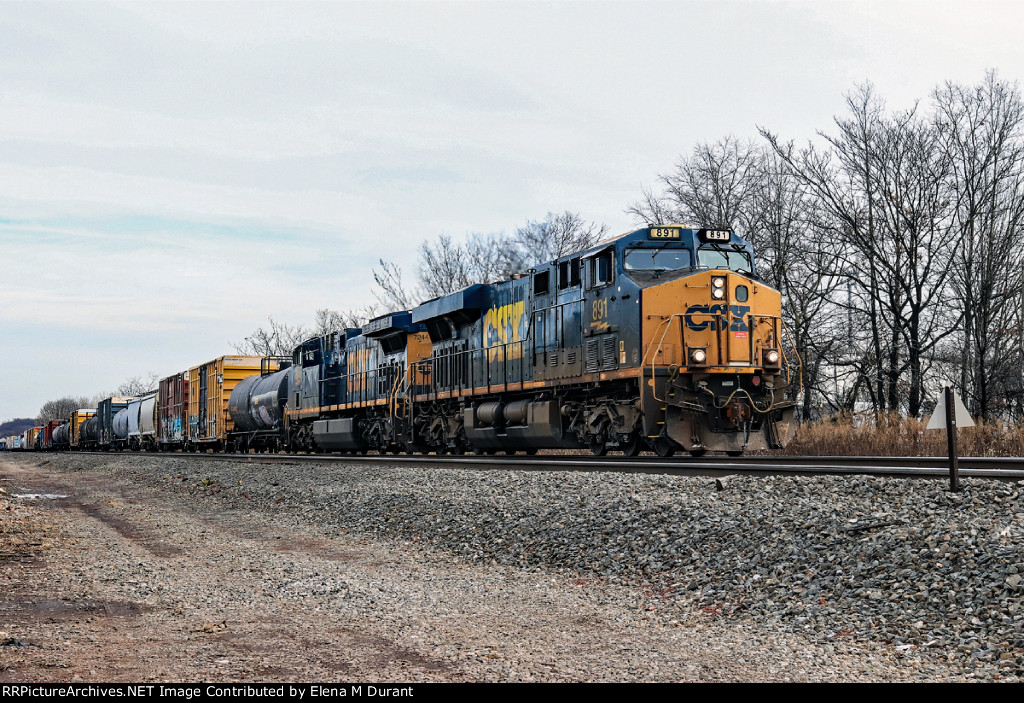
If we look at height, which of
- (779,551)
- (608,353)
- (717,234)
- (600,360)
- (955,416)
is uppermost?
(717,234)

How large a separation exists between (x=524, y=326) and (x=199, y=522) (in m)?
7.17

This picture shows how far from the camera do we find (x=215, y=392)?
37594 mm

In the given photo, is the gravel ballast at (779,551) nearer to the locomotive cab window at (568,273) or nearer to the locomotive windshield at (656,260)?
the locomotive windshield at (656,260)

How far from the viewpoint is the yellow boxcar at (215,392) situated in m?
36.9

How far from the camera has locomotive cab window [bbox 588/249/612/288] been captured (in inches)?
614

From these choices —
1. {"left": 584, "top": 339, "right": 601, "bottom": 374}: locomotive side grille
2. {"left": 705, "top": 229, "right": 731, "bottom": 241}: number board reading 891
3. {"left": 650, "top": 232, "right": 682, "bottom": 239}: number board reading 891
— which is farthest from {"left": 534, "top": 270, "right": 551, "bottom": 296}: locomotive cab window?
{"left": 705, "top": 229, "right": 731, "bottom": 241}: number board reading 891

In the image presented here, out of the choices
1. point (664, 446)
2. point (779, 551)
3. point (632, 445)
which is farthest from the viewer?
point (632, 445)

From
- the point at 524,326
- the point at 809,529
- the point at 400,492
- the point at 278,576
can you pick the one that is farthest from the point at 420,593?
the point at 524,326

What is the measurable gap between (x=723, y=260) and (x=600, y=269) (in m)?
2.01

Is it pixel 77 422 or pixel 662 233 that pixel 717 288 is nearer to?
pixel 662 233

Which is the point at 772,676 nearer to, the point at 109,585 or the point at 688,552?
the point at 688,552

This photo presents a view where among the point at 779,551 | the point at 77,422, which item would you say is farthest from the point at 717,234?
the point at 77,422

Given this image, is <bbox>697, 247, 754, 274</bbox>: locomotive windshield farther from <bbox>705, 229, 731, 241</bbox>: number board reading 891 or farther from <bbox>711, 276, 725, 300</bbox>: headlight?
<bbox>711, 276, 725, 300</bbox>: headlight

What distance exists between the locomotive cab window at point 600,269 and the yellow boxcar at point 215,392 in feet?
73.8
